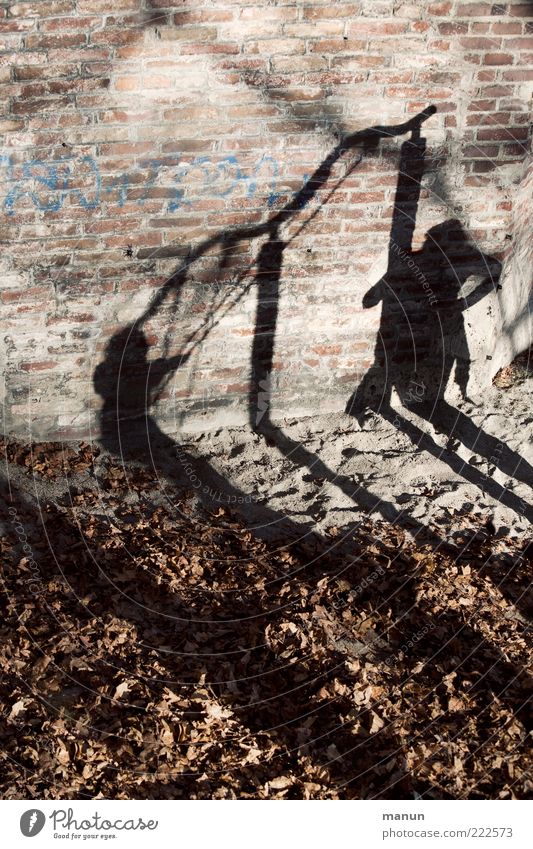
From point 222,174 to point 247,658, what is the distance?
2.54 m

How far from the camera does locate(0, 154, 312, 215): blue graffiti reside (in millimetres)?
4395

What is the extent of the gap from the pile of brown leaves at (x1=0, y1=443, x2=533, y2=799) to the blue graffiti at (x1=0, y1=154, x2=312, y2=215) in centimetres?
157

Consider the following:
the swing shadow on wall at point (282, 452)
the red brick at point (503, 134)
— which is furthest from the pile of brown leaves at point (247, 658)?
the red brick at point (503, 134)

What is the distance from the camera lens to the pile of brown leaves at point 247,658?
3.37 meters

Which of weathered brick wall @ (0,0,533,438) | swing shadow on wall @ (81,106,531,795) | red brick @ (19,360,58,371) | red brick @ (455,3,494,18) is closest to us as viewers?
swing shadow on wall @ (81,106,531,795)

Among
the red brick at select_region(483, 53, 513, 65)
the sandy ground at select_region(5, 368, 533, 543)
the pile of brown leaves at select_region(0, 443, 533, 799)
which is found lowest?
the pile of brown leaves at select_region(0, 443, 533, 799)

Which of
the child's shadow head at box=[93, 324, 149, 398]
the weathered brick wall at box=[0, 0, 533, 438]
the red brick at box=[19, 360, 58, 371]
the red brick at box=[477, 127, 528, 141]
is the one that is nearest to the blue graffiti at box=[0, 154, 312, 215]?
the weathered brick wall at box=[0, 0, 533, 438]

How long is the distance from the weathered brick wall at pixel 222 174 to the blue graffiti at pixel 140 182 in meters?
0.01

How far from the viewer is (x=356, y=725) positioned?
3521 mm

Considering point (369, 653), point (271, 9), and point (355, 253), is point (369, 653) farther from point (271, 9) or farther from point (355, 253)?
point (271, 9)

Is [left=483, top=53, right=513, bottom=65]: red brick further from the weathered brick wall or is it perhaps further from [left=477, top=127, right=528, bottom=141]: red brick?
[left=477, top=127, right=528, bottom=141]: red brick

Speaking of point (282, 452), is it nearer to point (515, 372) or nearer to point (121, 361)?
point (121, 361)

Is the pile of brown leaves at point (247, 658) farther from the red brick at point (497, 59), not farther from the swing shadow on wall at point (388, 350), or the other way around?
the red brick at point (497, 59)
